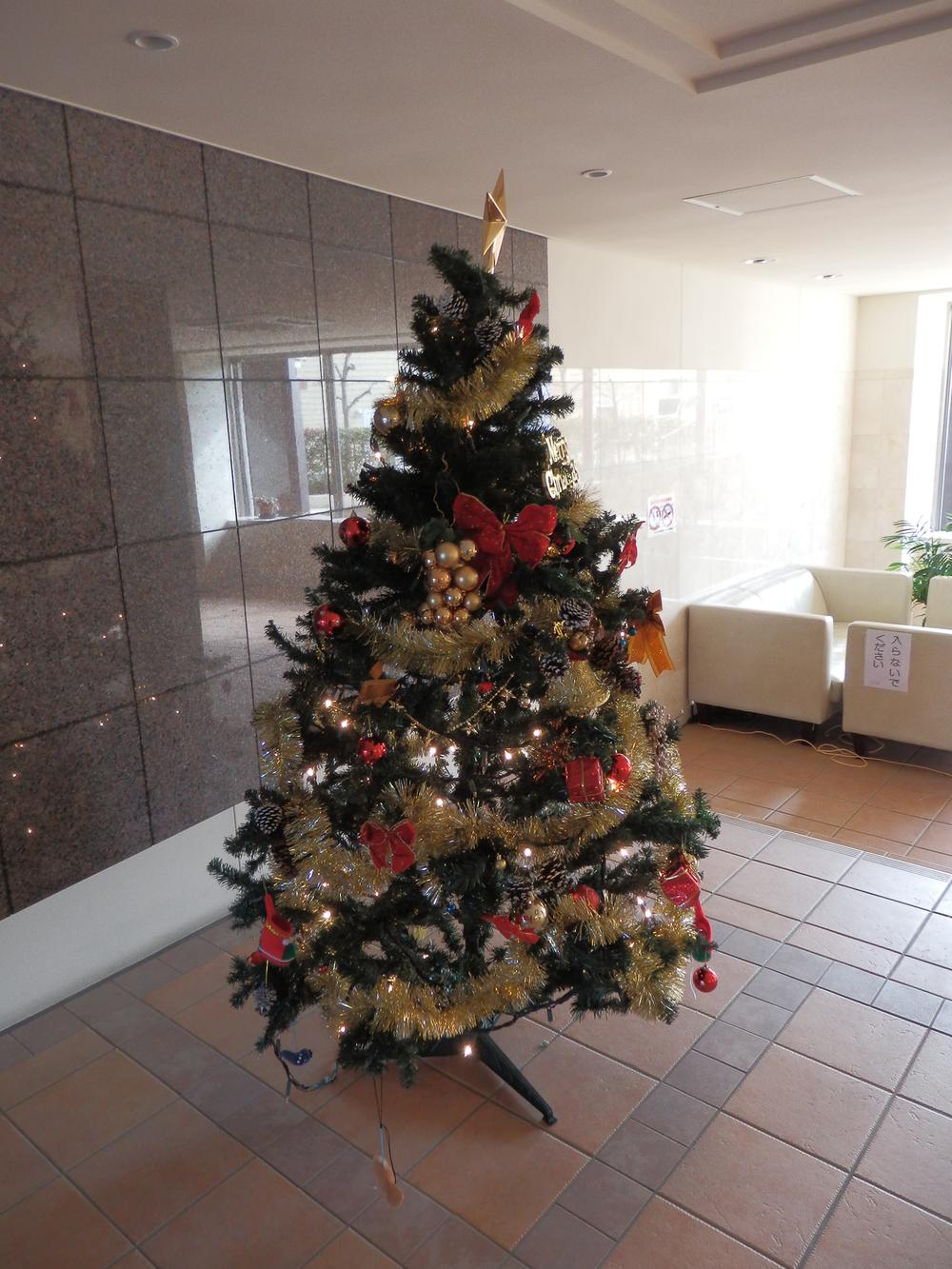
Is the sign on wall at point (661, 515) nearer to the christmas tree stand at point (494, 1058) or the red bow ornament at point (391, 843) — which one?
the christmas tree stand at point (494, 1058)

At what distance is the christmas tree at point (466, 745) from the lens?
2178 mm

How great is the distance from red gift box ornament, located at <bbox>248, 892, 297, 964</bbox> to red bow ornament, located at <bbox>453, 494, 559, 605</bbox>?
3.20 ft

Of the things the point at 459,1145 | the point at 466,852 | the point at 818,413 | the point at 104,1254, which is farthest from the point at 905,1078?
the point at 818,413

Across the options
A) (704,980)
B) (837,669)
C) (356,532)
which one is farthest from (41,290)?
(837,669)

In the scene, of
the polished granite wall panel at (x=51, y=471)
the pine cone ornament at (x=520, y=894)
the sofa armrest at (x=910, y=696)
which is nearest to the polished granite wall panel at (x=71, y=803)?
the polished granite wall panel at (x=51, y=471)

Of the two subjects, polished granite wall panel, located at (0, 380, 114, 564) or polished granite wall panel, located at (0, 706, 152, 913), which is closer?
polished granite wall panel, located at (0, 380, 114, 564)

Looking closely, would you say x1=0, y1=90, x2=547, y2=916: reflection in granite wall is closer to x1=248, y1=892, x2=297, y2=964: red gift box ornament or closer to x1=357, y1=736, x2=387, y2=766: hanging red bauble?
Result: x1=248, y1=892, x2=297, y2=964: red gift box ornament

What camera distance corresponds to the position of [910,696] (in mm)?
4973

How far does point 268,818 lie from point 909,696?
12.7 feet

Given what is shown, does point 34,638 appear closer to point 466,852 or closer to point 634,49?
point 466,852

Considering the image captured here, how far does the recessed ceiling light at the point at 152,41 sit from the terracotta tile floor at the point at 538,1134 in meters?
2.74

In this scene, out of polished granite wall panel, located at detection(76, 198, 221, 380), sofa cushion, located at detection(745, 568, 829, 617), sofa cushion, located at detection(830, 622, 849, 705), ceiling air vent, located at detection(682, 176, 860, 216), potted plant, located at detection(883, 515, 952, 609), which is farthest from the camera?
potted plant, located at detection(883, 515, 952, 609)

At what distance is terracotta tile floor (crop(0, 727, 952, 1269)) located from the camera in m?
2.22

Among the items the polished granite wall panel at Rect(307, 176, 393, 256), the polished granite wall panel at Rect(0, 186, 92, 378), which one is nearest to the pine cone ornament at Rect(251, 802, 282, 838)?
the polished granite wall panel at Rect(0, 186, 92, 378)
